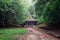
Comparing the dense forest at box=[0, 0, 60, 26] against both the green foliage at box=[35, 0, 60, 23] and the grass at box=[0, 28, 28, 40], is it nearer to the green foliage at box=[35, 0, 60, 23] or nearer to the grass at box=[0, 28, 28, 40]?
the green foliage at box=[35, 0, 60, 23]

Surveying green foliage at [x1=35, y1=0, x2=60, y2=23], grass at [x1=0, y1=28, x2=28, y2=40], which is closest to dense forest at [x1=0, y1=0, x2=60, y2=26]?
green foliage at [x1=35, y1=0, x2=60, y2=23]

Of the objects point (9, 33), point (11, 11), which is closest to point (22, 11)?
point (11, 11)

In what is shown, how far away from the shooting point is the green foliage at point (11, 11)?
28.3 meters

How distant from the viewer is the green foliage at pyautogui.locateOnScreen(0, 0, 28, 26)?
28.3 metres

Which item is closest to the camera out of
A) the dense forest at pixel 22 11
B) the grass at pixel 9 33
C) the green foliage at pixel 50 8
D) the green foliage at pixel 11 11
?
the grass at pixel 9 33

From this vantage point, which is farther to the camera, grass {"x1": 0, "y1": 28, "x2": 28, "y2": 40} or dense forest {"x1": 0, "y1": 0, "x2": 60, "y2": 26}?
dense forest {"x1": 0, "y1": 0, "x2": 60, "y2": 26}

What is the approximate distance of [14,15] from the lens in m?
31.8

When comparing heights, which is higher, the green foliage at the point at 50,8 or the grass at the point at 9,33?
the green foliage at the point at 50,8

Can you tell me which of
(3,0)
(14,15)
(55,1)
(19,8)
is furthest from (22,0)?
(55,1)

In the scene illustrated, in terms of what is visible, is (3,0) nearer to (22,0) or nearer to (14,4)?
(14,4)

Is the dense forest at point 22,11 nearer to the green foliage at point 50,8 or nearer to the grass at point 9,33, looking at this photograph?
the green foliage at point 50,8

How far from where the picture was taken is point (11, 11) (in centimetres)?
3042

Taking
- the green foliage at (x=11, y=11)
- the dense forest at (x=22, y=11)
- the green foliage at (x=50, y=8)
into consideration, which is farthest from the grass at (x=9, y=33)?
the green foliage at (x=11, y=11)

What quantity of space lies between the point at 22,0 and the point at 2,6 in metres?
7.53
